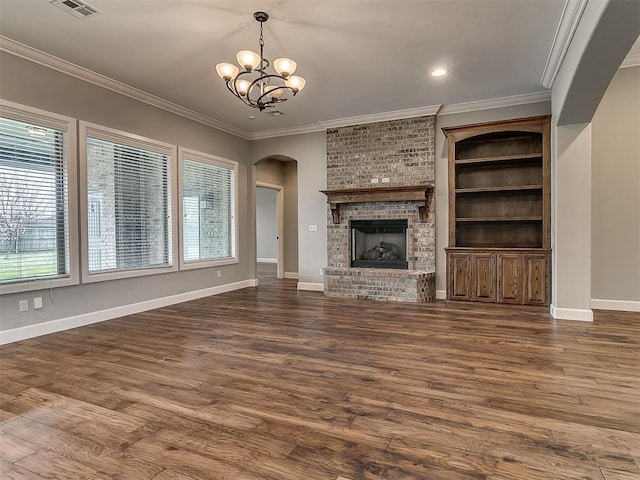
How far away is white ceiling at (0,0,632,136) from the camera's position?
10.2ft

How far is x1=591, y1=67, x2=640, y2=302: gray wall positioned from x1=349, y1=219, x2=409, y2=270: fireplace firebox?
8.46ft

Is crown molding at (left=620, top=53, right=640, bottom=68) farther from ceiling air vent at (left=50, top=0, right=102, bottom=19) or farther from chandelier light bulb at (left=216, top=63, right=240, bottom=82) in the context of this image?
ceiling air vent at (left=50, top=0, right=102, bottom=19)

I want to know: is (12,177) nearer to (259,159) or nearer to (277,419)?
(277,419)

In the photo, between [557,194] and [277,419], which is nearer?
[277,419]

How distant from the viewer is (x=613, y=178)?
15.6 ft

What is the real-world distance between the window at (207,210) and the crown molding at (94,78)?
23.2 inches

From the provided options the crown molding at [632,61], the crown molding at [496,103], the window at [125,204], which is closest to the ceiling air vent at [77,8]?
the window at [125,204]

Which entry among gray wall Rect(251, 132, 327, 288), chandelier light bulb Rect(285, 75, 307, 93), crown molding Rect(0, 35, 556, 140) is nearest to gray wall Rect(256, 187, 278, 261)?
crown molding Rect(0, 35, 556, 140)

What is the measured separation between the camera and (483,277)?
5207mm

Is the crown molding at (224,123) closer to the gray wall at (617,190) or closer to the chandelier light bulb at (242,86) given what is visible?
the gray wall at (617,190)

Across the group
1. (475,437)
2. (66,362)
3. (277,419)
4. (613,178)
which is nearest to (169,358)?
(66,362)

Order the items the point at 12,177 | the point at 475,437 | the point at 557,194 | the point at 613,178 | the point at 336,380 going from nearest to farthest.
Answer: the point at 475,437
the point at 336,380
the point at 12,177
the point at 557,194
the point at 613,178

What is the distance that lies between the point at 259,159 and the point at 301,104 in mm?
1992

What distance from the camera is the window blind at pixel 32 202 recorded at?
362 cm
